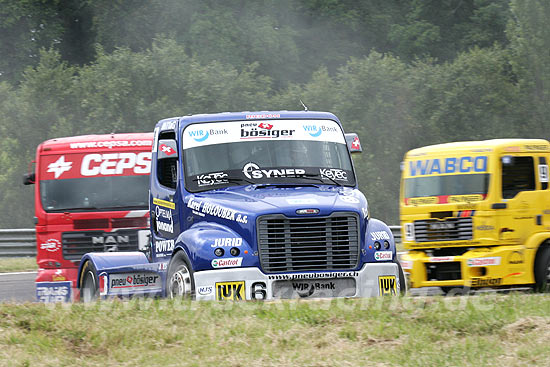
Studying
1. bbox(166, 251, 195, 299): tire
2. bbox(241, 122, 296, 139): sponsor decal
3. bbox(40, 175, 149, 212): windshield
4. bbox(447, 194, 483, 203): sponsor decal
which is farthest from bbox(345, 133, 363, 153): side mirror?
bbox(40, 175, 149, 212): windshield

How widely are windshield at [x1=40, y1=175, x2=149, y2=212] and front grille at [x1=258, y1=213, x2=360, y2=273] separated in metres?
7.05

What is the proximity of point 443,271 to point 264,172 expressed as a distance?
15.7 feet

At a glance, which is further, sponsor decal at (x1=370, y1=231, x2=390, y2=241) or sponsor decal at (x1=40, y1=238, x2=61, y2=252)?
sponsor decal at (x1=40, y1=238, x2=61, y2=252)

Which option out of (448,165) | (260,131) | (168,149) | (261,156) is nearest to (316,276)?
(261,156)

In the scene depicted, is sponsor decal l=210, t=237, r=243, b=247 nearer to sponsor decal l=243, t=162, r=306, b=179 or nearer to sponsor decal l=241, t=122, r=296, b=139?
sponsor decal l=243, t=162, r=306, b=179

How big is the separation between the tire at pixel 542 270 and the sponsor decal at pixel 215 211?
585cm

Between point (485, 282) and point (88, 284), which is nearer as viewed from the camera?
point (88, 284)

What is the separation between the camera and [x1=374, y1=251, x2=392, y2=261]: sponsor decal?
10.5m

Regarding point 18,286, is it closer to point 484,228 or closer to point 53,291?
point 53,291

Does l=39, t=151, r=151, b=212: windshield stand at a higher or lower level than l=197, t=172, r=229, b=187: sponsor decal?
higher

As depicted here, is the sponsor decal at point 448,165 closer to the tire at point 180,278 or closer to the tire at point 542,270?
the tire at point 542,270

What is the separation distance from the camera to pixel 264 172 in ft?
36.0

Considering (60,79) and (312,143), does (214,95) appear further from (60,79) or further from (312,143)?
(312,143)

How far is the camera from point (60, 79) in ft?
126
